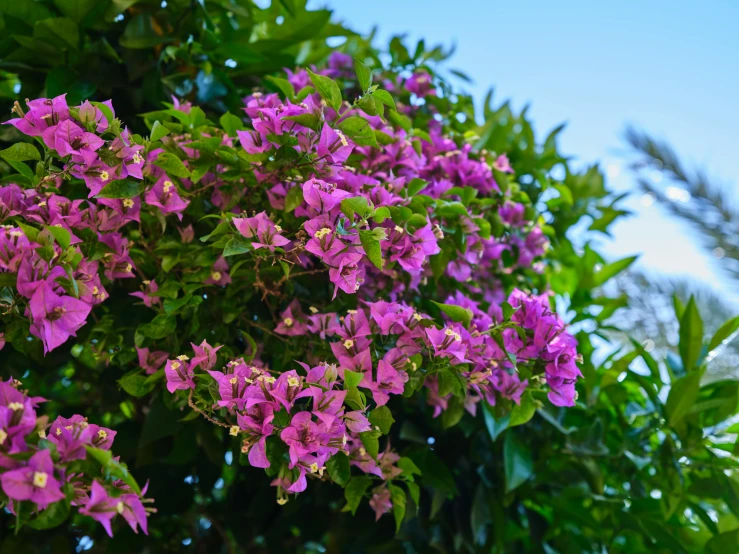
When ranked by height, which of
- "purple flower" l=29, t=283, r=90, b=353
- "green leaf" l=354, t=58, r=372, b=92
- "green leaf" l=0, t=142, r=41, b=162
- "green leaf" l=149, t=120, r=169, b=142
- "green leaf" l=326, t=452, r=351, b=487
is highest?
"green leaf" l=354, t=58, r=372, b=92

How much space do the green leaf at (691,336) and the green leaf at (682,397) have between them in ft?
0.33

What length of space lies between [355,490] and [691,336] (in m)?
0.53

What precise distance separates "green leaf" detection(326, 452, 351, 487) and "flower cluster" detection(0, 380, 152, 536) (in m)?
0.15

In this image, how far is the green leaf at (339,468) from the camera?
0.53 metres

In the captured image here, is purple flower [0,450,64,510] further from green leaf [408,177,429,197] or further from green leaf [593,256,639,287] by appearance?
green leaf [593,256,639,287]

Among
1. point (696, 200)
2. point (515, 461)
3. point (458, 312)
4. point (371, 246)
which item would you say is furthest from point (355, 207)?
point (696, 200)

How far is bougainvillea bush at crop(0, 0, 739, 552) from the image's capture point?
506mm

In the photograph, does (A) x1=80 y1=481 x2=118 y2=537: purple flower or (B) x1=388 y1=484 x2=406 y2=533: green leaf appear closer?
(A) x1=80 y1=481 x2=118 y2=537: purple flower

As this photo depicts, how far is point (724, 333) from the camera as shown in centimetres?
88

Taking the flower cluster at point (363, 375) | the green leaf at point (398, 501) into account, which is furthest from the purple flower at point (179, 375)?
the green leaf at point (398, 501)

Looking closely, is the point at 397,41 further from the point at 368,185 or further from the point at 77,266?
the point at 77,266


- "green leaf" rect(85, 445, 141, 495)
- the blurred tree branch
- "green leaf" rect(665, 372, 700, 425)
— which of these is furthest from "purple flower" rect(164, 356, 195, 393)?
the blurred tree branch

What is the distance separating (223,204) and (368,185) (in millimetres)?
141

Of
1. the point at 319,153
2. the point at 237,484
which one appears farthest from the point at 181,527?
the point at 319,153
